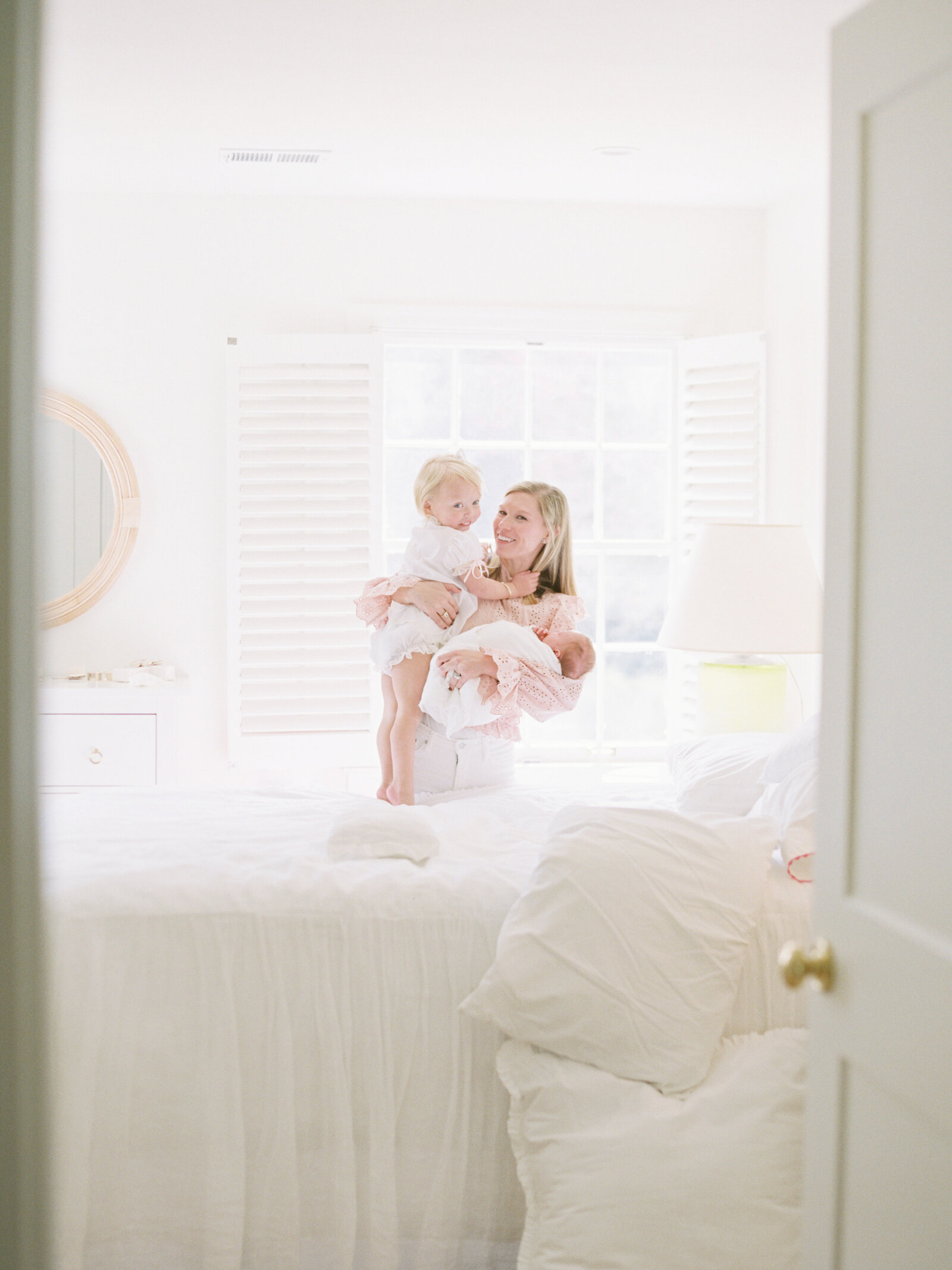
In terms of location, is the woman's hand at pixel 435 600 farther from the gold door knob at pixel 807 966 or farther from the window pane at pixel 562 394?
the gold door knob at pixel 807 966

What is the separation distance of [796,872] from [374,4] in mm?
2137

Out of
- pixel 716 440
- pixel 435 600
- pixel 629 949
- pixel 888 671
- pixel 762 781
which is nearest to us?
pixel 888 671

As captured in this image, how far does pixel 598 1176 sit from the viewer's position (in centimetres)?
147

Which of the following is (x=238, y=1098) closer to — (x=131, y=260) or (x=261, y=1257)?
(x=261, y=1257)

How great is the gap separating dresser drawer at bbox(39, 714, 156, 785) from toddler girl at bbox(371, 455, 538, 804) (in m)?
1.06

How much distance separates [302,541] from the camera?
407 cm

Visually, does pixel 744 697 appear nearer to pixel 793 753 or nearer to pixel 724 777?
pixel 724 777

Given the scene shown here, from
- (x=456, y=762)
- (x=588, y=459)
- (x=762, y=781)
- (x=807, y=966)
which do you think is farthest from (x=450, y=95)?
(x=807, y=966)

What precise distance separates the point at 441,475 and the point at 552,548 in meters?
0.36

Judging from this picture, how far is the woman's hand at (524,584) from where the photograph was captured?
9.68 feet

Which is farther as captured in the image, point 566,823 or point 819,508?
point 819,508

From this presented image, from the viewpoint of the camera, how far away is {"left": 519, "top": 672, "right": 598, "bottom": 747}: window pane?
4.38 metres

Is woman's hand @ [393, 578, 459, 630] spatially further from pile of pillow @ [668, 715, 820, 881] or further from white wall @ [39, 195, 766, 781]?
white wall @ [39, 195, 766, 781]

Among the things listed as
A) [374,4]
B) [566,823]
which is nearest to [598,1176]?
[566,823]
